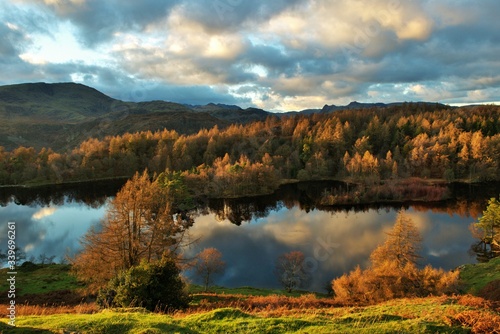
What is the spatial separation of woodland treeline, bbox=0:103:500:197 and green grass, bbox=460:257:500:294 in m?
68.9

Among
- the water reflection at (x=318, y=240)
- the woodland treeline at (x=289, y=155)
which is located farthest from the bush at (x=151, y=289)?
the woodland treeline at (x=289, y=155)

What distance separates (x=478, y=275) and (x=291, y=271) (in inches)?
923

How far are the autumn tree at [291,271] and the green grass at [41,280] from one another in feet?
90.1

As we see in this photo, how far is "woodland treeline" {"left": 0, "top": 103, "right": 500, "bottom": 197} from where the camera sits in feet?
385

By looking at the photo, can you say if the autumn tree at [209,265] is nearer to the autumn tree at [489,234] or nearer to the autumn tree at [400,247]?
the autumn tree at [400,247]

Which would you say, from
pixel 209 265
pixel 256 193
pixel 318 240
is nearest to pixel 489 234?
pixel 318 240

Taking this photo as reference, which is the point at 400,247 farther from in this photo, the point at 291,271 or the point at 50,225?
the point at 50,225

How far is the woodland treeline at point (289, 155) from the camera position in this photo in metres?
117

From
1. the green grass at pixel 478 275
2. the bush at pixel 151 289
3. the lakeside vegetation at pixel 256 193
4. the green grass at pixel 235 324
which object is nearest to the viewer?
the green grass at pixel 235 324

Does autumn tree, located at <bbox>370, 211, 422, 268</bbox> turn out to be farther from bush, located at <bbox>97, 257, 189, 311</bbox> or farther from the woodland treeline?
the woodland treeline

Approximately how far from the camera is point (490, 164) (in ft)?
419

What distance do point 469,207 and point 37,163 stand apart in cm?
16759

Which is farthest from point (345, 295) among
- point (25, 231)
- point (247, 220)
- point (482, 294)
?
point (25, 231)

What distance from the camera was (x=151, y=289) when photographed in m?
21.0
